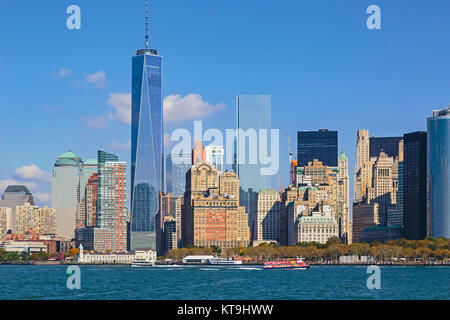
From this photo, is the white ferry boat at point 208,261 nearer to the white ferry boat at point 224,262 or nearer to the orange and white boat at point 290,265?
the white ferry boat at point 224,262

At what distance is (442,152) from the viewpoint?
195875 millimetres

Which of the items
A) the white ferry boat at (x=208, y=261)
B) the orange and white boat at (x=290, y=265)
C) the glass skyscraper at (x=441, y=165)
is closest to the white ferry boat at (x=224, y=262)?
the white ferry boat at (x=208, y=261)

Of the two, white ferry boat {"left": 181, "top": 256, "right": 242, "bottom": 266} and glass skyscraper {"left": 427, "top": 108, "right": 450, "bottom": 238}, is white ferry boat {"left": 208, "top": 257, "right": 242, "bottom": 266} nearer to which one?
white ferry boat {"left": 181, "top": 256, "right": 242, "bottom": 266}

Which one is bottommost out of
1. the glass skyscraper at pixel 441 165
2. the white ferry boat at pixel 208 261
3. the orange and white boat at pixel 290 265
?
the white ferry boat at pixel 208 261

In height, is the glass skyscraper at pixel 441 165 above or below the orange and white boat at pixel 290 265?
above

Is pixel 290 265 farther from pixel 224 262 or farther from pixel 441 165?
pixel 441 165

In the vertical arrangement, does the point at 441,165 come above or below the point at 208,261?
above

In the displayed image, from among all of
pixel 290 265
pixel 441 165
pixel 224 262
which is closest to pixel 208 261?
pixel 224 262
